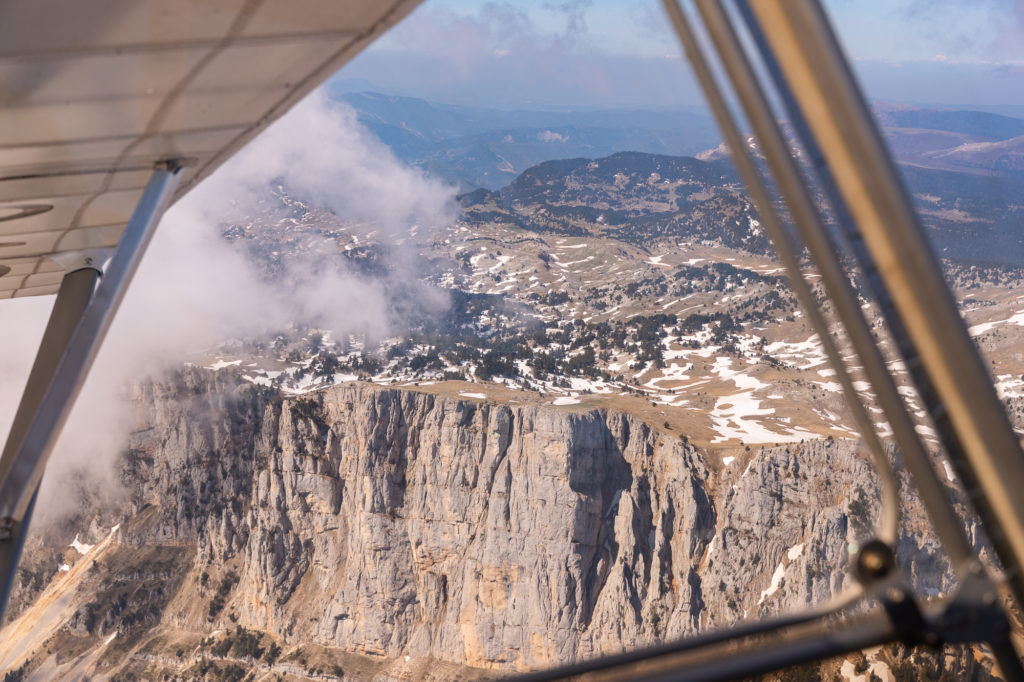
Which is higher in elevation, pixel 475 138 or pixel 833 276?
pixel 475 138

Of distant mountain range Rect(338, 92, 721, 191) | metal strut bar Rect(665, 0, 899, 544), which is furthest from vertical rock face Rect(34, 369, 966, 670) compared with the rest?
distant mountain range Rect(338, 92, 721, 191)

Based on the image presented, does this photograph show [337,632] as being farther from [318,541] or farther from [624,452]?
[624,452]

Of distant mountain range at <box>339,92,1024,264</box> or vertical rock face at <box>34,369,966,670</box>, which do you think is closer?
distant mountain range at <box>339,92,1024,264</box>

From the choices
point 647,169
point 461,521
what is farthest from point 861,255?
point 647,169

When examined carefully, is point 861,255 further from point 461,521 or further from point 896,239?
point 461,521

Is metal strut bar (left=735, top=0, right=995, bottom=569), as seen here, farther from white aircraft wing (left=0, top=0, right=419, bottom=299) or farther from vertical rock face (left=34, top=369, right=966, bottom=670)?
vertical rock face (left=34, top=369, right=966, bottom=670)

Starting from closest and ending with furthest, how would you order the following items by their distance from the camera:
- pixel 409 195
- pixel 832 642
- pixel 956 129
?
pixel 832 642
pixel 956 129
pixel 409 195

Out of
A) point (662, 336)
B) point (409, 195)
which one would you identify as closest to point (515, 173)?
point (409, 195)
